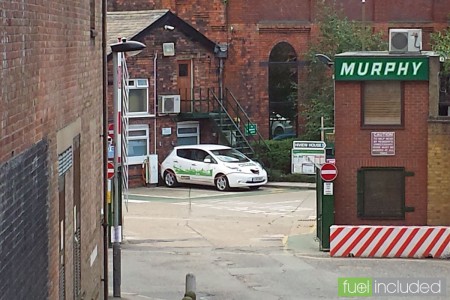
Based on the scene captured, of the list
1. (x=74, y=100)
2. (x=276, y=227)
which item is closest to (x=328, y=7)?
(x=276, y=227)

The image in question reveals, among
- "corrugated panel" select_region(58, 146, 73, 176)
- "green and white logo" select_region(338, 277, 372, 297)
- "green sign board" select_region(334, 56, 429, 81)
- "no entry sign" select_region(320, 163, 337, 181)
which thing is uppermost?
"green sign board" select_region(334, 56, 429, 81)

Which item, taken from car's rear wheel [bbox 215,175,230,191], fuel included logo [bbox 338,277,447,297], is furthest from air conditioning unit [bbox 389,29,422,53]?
car's rear wheel [bbox 215,175,230,191]

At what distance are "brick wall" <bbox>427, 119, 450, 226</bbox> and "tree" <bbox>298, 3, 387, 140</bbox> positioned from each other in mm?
16076

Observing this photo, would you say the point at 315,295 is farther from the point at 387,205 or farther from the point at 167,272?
the point at 387,205

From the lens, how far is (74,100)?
433 inches

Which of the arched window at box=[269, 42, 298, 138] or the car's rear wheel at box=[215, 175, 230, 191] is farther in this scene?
the arched window at box=[269, 42, 298, 138]

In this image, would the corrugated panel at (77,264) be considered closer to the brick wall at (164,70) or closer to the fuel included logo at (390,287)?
the fuel included logo at (390,287)

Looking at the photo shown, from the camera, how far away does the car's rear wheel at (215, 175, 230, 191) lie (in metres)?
35.1

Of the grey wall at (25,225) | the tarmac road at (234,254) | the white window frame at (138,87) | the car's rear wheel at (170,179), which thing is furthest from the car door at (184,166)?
the grey wall at (25,225)

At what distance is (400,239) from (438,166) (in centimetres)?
220

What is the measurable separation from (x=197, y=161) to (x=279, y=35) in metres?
8.78

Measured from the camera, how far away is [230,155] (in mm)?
35969

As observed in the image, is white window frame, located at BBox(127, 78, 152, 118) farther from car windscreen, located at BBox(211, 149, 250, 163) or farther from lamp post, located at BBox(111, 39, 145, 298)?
lamp post, located at BBox(111, 39, 145, 298)

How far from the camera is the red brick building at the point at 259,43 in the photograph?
40.1 meters
